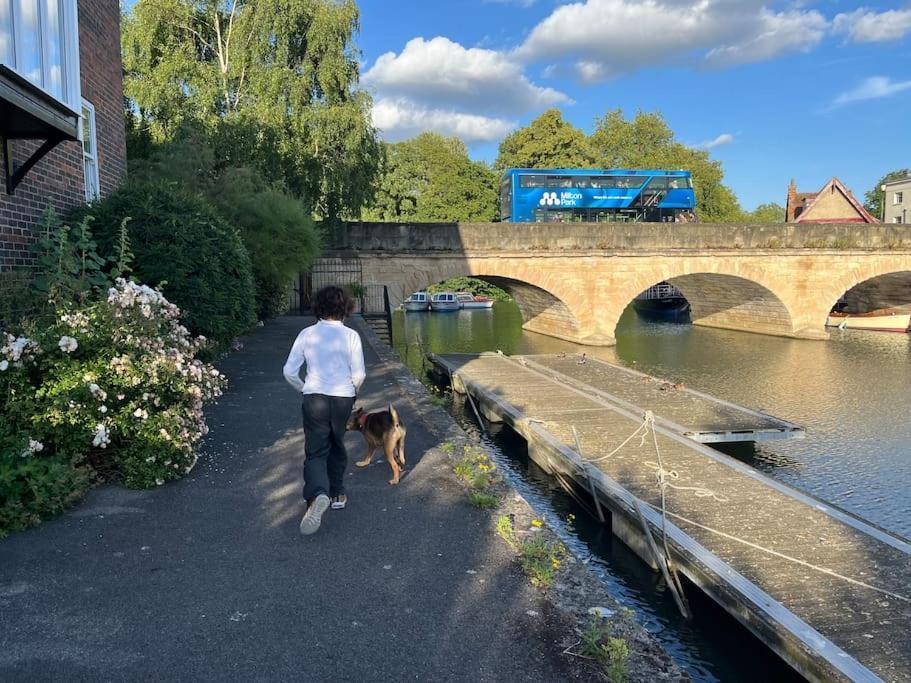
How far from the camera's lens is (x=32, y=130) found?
6789 mm

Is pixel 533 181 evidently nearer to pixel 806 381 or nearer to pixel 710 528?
pixel 806 381

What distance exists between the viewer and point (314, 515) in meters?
4.21

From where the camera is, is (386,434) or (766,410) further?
(766,410)

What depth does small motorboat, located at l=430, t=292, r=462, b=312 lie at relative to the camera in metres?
46.2

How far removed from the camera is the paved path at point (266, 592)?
9.47 feet

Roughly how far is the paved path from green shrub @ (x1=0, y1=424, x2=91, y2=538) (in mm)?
121

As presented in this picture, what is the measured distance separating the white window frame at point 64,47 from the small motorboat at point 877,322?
28.9 metres

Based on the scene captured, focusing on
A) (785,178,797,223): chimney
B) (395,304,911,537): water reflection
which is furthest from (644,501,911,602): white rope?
(785,178,797,223): chimney

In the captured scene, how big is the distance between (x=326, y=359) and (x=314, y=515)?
1.00m

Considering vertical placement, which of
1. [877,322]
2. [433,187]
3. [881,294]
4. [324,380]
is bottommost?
[877,322]

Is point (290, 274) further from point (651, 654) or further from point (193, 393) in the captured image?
point (651, 654)

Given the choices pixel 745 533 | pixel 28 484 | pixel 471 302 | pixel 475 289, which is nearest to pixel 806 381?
pixel 745 533

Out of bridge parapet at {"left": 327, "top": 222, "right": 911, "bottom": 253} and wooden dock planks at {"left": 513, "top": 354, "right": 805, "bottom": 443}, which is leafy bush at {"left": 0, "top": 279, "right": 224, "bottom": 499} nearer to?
wooden dock planks at {"left": 513, "top": 354, "right": 805, "bottom": 443}

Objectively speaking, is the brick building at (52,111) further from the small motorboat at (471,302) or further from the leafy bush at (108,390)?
the small motorboat at (471,302)
